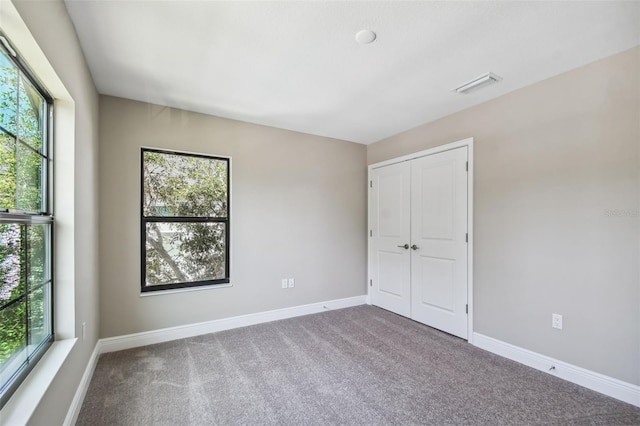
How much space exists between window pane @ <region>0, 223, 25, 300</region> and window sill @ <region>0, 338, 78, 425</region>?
403 mm

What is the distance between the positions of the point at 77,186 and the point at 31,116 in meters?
0.53

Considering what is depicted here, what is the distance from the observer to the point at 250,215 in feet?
11.6

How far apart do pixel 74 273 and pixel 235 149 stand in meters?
2.07

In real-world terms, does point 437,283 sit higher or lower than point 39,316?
lower

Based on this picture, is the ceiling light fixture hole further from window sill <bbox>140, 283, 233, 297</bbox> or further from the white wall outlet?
window sill <bbox>140, 283, 233, 297</bbox>

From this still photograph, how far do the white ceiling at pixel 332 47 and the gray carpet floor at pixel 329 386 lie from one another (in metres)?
2.49

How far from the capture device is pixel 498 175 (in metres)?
2.82

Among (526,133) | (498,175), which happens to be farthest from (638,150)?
(498,175)

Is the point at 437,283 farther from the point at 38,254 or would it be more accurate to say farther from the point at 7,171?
the point at 7,171

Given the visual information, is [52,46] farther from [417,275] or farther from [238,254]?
[417,275]

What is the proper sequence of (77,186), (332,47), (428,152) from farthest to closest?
(428,152)
(332,47)
(77,186)

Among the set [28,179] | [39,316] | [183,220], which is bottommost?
[39,316]

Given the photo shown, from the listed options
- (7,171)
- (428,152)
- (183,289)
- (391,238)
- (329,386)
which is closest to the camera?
(7,171)

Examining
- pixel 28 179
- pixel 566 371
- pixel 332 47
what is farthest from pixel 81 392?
pixel 566 371
